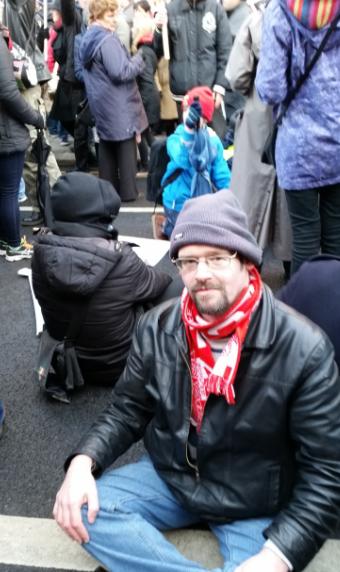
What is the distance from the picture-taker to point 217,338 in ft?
6.31

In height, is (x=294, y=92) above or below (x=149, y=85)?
above

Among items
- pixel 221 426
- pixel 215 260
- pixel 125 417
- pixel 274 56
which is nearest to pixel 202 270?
pixel 215 260

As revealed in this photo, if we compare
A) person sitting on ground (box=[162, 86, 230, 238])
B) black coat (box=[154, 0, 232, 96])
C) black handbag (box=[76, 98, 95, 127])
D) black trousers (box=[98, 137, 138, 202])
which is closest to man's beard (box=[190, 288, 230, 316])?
person sitting on ground (box=[162, 86, 230, 238])

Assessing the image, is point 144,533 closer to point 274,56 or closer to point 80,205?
point 80,205

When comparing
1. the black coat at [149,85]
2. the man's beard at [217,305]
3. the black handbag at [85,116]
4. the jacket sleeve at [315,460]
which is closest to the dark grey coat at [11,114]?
the black handbag at [85,116]

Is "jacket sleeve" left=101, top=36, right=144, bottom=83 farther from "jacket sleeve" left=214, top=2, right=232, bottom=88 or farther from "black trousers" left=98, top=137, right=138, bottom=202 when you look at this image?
"jacket sleeve" left=214, top=2, right=232, bottom=88

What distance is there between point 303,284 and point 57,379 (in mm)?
1502

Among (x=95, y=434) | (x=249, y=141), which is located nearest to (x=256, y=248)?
(x=95, y=434)

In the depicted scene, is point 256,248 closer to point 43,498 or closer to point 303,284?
point 303,284

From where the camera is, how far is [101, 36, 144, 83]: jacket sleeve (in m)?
5.77

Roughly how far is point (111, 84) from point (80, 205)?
3.22 meters

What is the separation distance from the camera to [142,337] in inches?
82.4

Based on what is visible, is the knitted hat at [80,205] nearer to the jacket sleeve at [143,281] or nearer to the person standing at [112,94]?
the jacket sleeve at [143,281]

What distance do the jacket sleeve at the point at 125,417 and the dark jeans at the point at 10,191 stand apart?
299 cm
